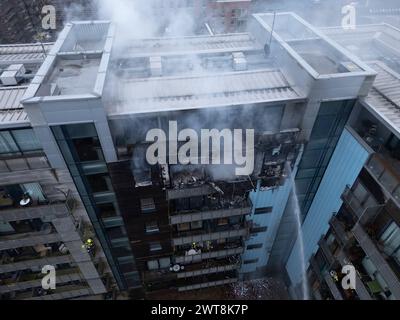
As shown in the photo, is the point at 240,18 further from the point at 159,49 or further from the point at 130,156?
the point at 130,156

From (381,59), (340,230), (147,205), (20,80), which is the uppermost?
(20,80)

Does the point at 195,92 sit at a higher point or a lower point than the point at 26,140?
higher

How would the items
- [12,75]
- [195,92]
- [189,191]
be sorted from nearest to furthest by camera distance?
[195,92]
[12,75]
[189,191]

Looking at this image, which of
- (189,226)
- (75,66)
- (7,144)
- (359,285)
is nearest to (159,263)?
(189,226)

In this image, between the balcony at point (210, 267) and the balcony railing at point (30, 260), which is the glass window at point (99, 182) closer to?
the balcony railing at point (30, 260)

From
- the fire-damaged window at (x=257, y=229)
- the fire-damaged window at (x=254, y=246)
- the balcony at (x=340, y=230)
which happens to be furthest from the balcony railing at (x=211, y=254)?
the balcony at (x=340, y=230)

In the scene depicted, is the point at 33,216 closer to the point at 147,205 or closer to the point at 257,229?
the point at 147,205

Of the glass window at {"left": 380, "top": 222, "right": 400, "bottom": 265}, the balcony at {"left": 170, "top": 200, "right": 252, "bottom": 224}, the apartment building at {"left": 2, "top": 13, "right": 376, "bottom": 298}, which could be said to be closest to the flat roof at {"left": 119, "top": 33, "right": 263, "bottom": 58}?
the apartment building at {"left": 2, "top": 13, "right": 376, "bottom": 298}
